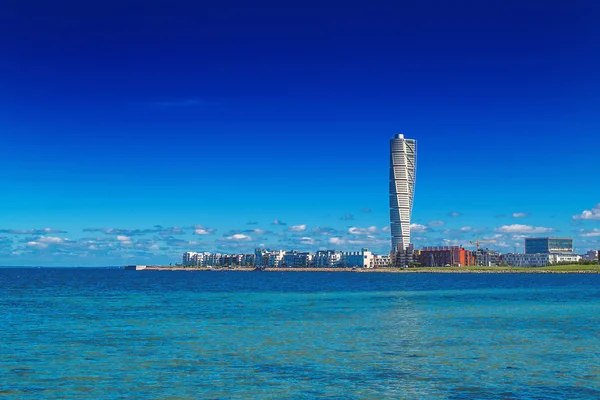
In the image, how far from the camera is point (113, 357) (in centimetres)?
3434

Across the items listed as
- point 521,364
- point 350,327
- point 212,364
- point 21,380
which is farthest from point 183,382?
point 350,327

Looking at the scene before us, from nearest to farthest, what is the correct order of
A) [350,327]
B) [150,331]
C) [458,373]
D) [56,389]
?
1. [56,389]
2. [458,373]
3. [150,331]
4. [350,327]

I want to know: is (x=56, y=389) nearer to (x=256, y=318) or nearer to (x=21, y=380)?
(x=21, y=380)

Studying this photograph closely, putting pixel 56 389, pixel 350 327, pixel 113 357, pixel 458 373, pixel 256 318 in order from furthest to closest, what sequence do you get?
pixel 256 318 → pixel 350 327 → pixel 113 357 → pixel 458 373 → pixel 56 389

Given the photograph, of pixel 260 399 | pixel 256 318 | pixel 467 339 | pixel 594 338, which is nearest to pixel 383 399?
pixel 260 399

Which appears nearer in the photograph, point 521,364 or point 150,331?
point 521,364

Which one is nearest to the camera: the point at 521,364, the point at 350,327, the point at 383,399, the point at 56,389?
the point at 383,399

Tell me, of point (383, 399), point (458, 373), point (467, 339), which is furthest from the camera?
point (467, 339)

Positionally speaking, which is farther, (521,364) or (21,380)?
(521,364)

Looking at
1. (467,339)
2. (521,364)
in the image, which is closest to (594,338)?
(467,339)

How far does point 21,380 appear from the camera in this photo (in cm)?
2838

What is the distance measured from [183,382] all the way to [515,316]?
40323 millimetres

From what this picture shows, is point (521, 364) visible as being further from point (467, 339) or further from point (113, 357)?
point (113, 357)

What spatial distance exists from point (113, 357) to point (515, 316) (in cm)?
3891
